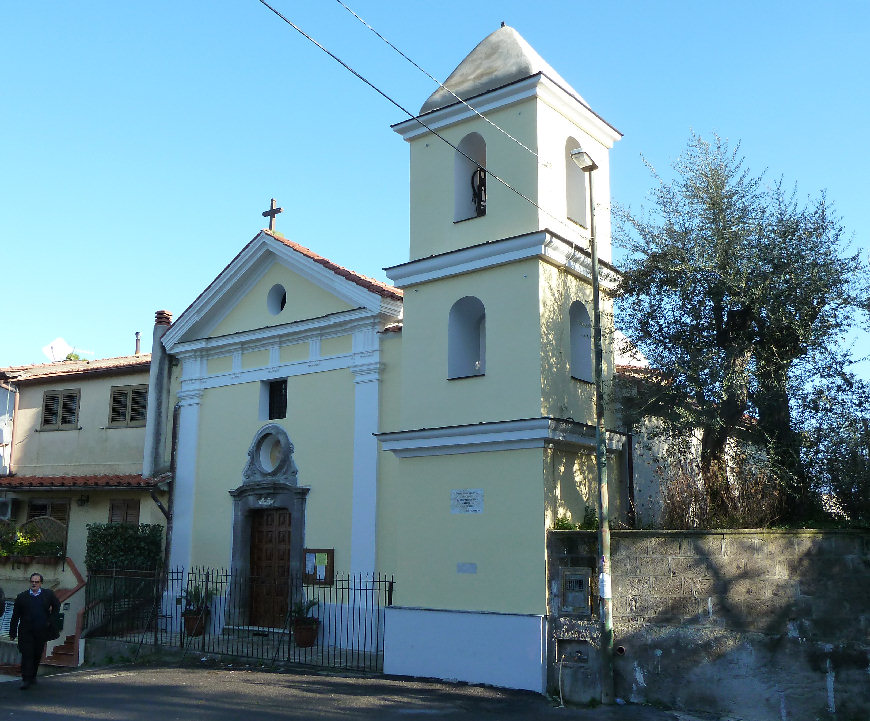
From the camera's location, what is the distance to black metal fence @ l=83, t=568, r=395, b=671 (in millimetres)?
14203

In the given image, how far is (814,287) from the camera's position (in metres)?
11.7

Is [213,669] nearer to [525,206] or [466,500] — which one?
[466,500]

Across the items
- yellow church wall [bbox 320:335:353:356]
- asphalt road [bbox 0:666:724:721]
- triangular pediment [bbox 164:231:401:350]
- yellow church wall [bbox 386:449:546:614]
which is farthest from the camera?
yellow church wall [bbox 320:335:353:356]

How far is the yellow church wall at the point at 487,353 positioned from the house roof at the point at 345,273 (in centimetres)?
172

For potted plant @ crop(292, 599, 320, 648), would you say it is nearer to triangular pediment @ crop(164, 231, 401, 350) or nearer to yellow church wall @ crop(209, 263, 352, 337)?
triangular pediment @ crop(164, 231, 401, 350)

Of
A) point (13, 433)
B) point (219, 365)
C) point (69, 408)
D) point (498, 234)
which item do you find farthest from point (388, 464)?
point (13, 433)

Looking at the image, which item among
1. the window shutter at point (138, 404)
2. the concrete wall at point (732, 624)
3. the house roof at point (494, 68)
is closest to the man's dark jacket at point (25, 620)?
the concrete wall at point (732, 624)

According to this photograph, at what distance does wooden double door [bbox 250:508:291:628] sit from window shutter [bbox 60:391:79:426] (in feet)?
21.9

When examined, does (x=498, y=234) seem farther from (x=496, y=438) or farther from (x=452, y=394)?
(x=496, y=438)

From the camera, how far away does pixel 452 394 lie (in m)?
12.9

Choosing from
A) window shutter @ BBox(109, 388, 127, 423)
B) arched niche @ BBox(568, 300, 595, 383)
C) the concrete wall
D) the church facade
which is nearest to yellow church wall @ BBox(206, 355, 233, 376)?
the church facade

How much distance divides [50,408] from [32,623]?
1042 centimetres

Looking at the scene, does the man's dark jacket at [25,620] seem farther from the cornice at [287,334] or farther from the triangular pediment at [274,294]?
the triangular pediment at [274,294]

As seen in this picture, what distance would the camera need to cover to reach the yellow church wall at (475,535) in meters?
11.6
